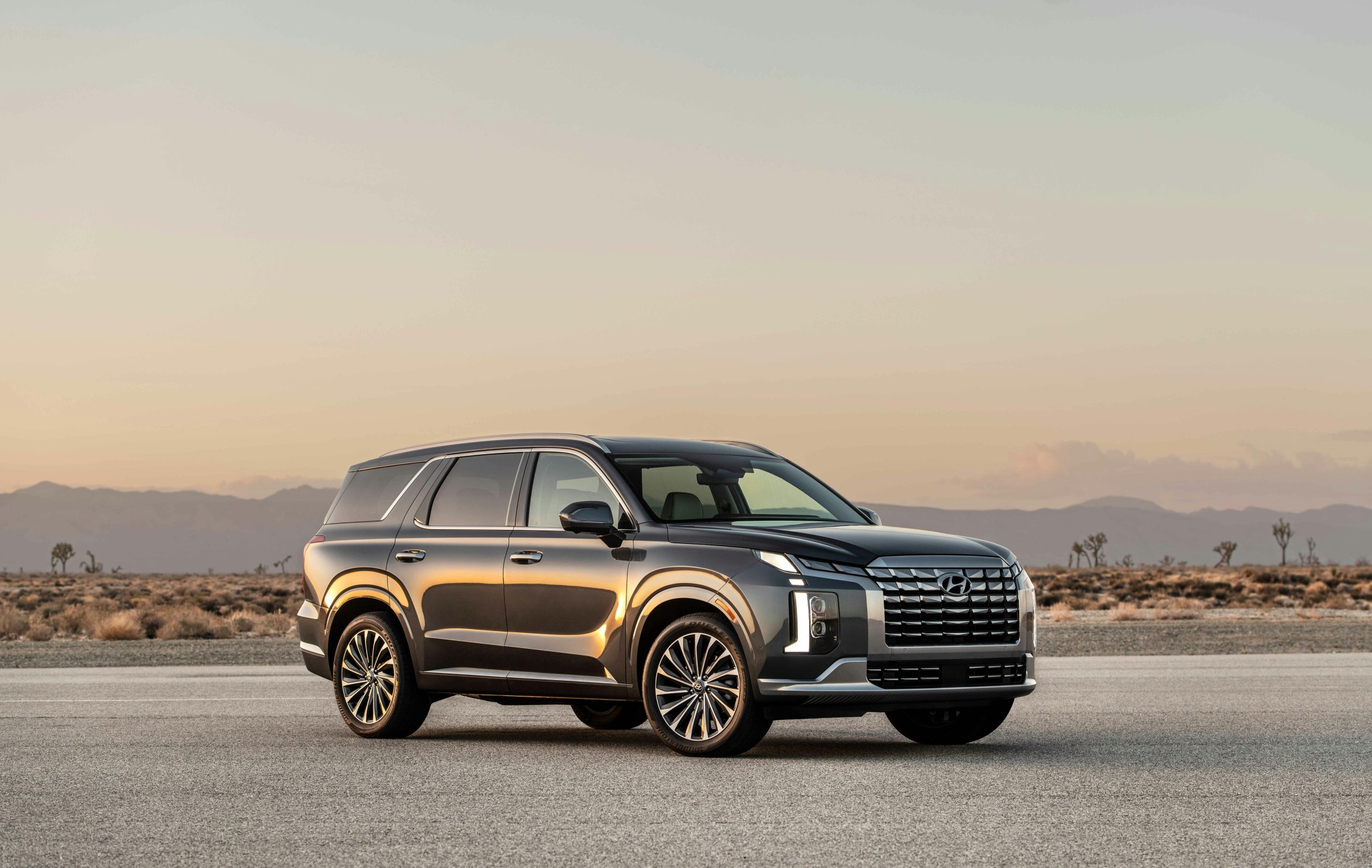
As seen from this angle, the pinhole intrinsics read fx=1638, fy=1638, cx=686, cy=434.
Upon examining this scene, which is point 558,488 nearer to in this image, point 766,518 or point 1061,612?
point 766,518

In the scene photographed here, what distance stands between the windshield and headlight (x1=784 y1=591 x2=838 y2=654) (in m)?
1.31

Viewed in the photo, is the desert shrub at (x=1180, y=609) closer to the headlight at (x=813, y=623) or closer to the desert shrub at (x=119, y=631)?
the desert shrub at (x=119, y=631)

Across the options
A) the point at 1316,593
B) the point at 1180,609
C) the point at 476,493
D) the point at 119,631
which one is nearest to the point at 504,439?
the point at 476,493

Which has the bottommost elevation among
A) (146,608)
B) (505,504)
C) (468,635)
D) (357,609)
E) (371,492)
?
(146,608)

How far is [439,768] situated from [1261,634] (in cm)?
2717

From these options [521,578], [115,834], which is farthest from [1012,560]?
[115,834]

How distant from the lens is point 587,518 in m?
10.8

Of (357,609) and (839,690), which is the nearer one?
(839,690)

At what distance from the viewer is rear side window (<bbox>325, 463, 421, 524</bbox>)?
12.9m

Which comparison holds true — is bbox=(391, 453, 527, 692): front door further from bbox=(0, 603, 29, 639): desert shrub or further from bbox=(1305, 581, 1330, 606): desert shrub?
bbox=(1305, 581, 1330, 606): desert shrub

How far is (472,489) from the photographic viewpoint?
40.3 feet

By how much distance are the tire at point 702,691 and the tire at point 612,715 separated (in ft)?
7.25

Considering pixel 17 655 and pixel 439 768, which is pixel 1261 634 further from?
pixel 439 768

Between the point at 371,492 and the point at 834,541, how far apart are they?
4437mm
